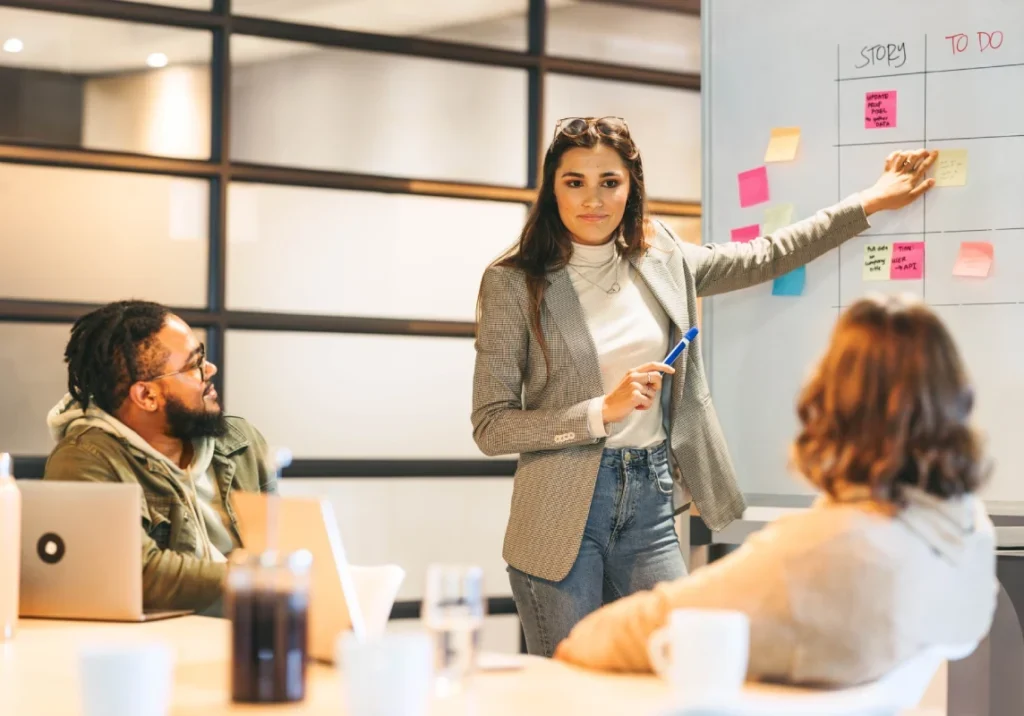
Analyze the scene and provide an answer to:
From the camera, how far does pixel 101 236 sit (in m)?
3.27

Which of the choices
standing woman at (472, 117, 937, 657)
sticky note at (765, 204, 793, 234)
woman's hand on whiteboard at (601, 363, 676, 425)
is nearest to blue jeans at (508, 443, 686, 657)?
standing woman at (472, 117, 937, 657)

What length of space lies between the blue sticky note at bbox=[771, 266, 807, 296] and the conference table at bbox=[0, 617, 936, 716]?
140 centimetres

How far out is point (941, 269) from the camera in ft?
8.44

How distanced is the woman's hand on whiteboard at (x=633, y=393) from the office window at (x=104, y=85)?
1.57 meters

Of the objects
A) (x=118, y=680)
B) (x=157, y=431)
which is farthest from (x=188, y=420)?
(x=118, y=680)

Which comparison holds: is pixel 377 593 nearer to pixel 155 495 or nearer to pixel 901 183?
pixel 155 495

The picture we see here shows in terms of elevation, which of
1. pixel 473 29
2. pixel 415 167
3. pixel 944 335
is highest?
pixel 473 29

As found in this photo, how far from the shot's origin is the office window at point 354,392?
3.45 meters

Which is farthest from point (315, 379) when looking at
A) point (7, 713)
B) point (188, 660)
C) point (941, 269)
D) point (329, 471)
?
point (7, 713)

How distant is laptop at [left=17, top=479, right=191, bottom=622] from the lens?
183 cm

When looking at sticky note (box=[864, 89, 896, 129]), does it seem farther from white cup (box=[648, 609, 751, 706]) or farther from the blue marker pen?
white cup (box=[648, 609, 751, 706])

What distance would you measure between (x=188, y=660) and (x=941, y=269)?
1.71 metres

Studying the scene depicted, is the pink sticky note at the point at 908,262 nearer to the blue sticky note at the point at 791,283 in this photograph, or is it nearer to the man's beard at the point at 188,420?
the blue sticky note at the point at 791,283

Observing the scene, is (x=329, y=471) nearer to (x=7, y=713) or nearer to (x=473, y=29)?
(x=473, y=29)
